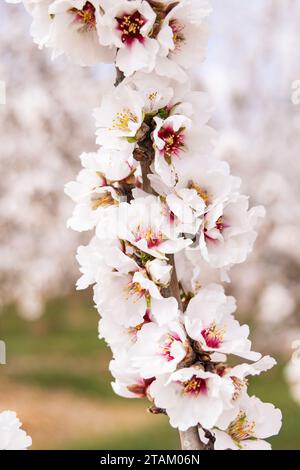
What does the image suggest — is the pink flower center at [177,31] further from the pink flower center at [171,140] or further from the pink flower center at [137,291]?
the pink flower center at [137,291]

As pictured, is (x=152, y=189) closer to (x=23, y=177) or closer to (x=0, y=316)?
(x=23, y=177)

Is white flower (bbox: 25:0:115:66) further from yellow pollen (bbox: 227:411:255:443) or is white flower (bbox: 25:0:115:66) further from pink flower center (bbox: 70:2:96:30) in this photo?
yellow pollen (bbox: 227:411:255:443)

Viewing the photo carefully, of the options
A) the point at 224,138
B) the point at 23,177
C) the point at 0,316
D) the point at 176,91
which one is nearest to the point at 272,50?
the point at 224,138

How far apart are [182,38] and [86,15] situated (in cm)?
17

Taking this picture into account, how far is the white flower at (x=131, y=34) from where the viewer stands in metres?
1.13

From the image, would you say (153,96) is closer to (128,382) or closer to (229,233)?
(229,233)

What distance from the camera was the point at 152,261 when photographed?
1.15 metres

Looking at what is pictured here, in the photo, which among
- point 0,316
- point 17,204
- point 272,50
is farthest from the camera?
point 0,316

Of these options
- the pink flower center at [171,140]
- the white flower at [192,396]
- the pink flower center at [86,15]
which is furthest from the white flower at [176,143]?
the white flower at [192,396]

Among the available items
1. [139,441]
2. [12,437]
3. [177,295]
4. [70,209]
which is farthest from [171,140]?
[70,209]

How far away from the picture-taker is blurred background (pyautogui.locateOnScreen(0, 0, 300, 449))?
6.57 meters

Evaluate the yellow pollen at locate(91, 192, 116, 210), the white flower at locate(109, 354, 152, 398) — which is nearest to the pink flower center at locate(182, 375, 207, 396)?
the white flower at locate(109, 354, 152, 398)

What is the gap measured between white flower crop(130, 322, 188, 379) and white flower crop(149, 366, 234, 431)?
0.07ft

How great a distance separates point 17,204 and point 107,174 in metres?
5.53
